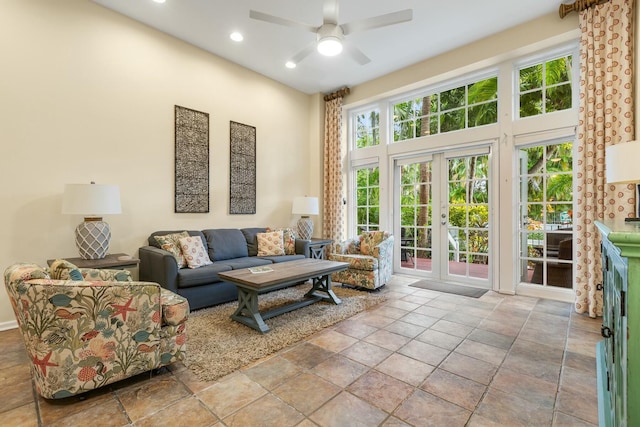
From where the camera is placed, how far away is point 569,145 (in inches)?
148

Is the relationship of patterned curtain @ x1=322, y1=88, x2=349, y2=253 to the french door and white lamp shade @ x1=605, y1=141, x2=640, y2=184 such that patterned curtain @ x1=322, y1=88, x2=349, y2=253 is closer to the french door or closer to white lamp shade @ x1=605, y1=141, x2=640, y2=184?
the french door

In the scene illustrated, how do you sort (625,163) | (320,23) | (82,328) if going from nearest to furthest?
(82,328) → (625,163) → (320,23)

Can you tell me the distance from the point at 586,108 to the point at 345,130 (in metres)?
3.62

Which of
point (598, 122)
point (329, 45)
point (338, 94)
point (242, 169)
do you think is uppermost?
point (338, 94)

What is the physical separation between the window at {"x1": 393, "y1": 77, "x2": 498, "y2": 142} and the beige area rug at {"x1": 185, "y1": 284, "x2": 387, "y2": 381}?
9.49 ft

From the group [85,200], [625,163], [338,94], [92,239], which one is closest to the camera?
[625,163]

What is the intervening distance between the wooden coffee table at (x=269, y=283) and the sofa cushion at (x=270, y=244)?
997mm

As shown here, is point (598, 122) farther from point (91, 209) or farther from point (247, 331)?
point (91, 209)

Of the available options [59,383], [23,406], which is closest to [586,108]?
[59,383]

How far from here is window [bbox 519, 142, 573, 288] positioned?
376 centimetres

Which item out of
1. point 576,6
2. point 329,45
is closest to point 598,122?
point 576,6

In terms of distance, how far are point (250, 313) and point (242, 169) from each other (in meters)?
2.64

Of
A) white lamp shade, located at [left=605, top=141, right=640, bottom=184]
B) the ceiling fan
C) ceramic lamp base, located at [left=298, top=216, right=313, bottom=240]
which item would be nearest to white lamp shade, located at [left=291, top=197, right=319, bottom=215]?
ceramic lamp base, located at [left=298, top=216, right=313, bottom=240]

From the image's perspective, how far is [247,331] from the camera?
2.79 meters
